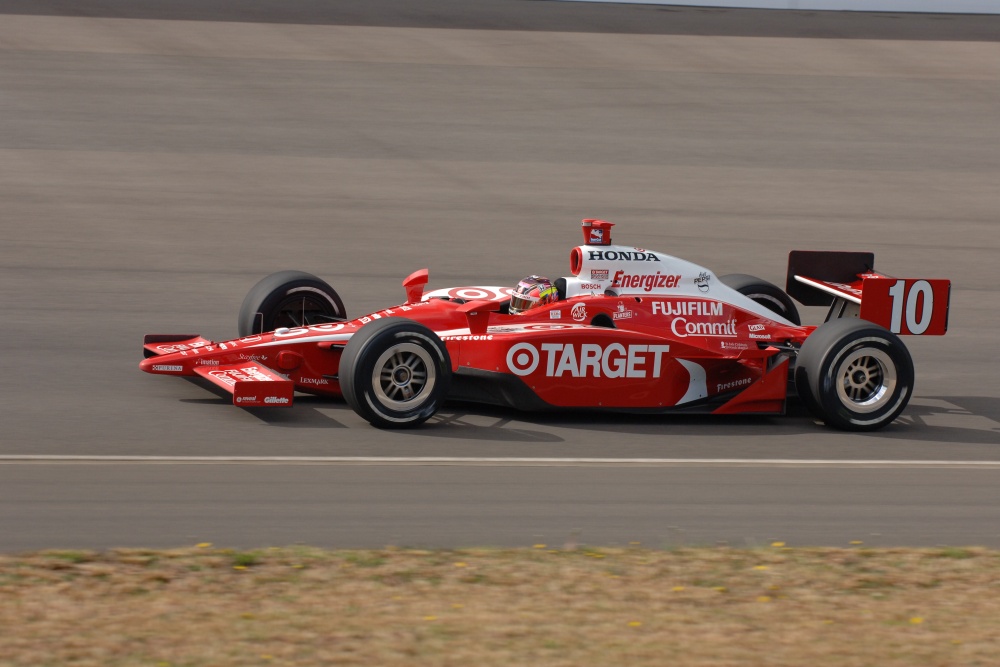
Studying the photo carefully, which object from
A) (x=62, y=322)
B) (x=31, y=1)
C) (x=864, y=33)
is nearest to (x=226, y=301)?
(x=62, y=322)

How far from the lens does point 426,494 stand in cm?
760

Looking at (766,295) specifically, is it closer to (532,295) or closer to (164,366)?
(532,295)

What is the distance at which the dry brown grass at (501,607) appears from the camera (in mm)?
5031

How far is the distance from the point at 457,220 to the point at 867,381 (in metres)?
8.78

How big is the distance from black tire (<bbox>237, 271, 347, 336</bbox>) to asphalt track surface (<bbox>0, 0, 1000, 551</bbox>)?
2.84ft

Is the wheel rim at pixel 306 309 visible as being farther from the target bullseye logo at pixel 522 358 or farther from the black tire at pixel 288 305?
the target bullseye logo at pixel 522 358

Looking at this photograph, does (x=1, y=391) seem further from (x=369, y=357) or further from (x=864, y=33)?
(x=864, y=33)

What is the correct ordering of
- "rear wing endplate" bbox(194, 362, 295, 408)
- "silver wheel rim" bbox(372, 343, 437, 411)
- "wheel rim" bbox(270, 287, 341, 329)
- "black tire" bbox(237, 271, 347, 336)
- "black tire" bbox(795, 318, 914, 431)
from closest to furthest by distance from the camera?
"rear wing endplate" bbox(194, 362, 295, 408), "silver wheel rim" bbox(372, 343, 437, 411), "black tire" bbox(795, 318, 914, 431), "black tire" bbox(237, 271, 347, 336), "wheel rim" bbox(270, 287, 341, 329)

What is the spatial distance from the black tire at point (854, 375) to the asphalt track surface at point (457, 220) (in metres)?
0.19

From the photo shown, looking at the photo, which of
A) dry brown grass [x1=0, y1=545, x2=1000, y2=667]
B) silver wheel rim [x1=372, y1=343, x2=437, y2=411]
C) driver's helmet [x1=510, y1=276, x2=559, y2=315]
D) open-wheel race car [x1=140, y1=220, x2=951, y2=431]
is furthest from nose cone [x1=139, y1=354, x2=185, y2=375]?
dry brown grass [x1=0, y1=545, x2=1000, y2=667]

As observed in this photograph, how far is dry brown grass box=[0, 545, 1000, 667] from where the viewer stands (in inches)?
198

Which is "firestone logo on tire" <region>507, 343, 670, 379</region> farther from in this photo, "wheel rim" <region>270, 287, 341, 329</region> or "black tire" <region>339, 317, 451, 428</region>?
"wheel rim" <region>270, 287, 341, 329</region>

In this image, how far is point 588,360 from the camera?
9516 mm

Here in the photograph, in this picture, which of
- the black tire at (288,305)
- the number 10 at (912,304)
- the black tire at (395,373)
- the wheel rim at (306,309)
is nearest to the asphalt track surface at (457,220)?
the black tire at (395,373)
